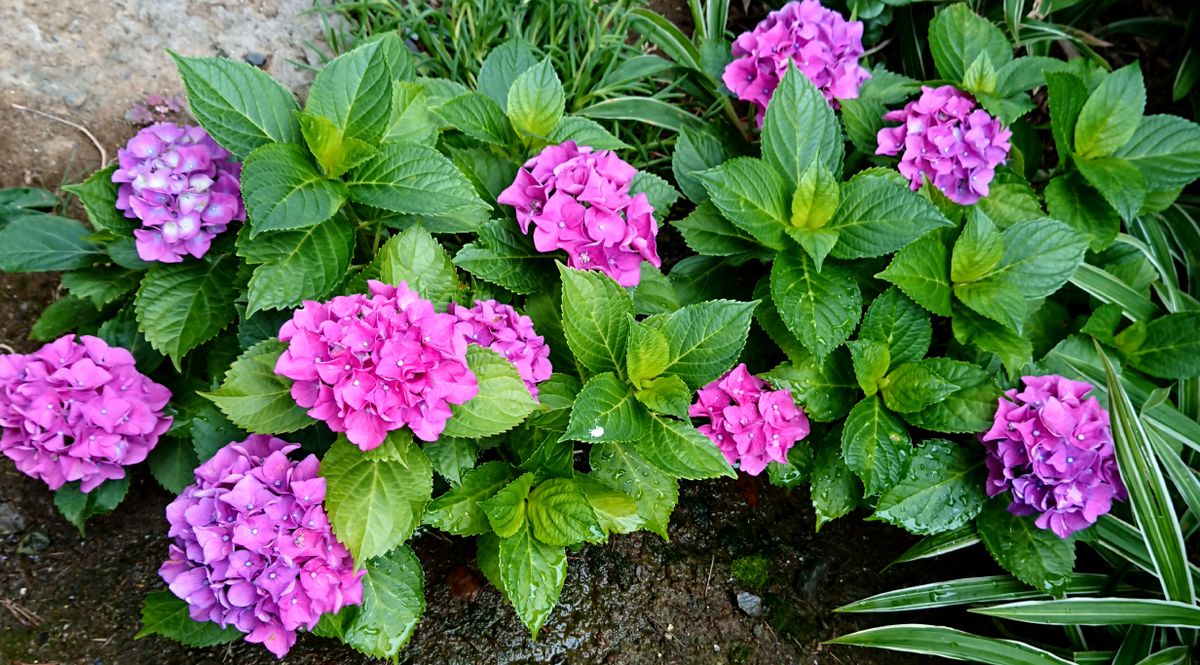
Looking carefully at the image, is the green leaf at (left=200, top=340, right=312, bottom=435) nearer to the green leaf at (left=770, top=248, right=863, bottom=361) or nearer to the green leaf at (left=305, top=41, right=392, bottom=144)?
the green leaf at (left=305, top=41, right=392, bottom=144)

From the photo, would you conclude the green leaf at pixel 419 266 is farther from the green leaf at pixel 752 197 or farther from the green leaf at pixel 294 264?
the green leaf at pixel 752 197

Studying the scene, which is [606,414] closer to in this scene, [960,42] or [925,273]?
[925,273]

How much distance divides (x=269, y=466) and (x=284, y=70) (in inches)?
66.5

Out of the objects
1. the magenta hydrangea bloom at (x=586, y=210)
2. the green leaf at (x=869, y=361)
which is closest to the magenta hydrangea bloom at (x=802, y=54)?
the magenta hydrangea bloom at (x=586, y=210)

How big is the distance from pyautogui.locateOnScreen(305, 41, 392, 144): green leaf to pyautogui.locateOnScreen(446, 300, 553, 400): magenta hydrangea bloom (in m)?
0.49

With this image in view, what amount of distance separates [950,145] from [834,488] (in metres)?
1.03

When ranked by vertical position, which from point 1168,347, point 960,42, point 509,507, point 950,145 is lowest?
point 1168,347

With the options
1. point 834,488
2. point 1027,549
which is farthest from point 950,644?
point 834,488

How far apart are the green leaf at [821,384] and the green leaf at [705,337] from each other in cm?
28

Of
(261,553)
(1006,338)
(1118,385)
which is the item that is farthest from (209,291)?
(1118,385)

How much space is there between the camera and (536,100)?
2.19 meters

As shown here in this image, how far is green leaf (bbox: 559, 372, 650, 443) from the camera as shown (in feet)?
6.01

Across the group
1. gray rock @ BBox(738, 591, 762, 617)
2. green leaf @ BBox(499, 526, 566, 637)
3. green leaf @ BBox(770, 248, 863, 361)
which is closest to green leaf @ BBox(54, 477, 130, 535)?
green leaf @ BBox(499, 526, 566, 637)

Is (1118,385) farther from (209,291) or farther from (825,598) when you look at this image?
(209,291)
